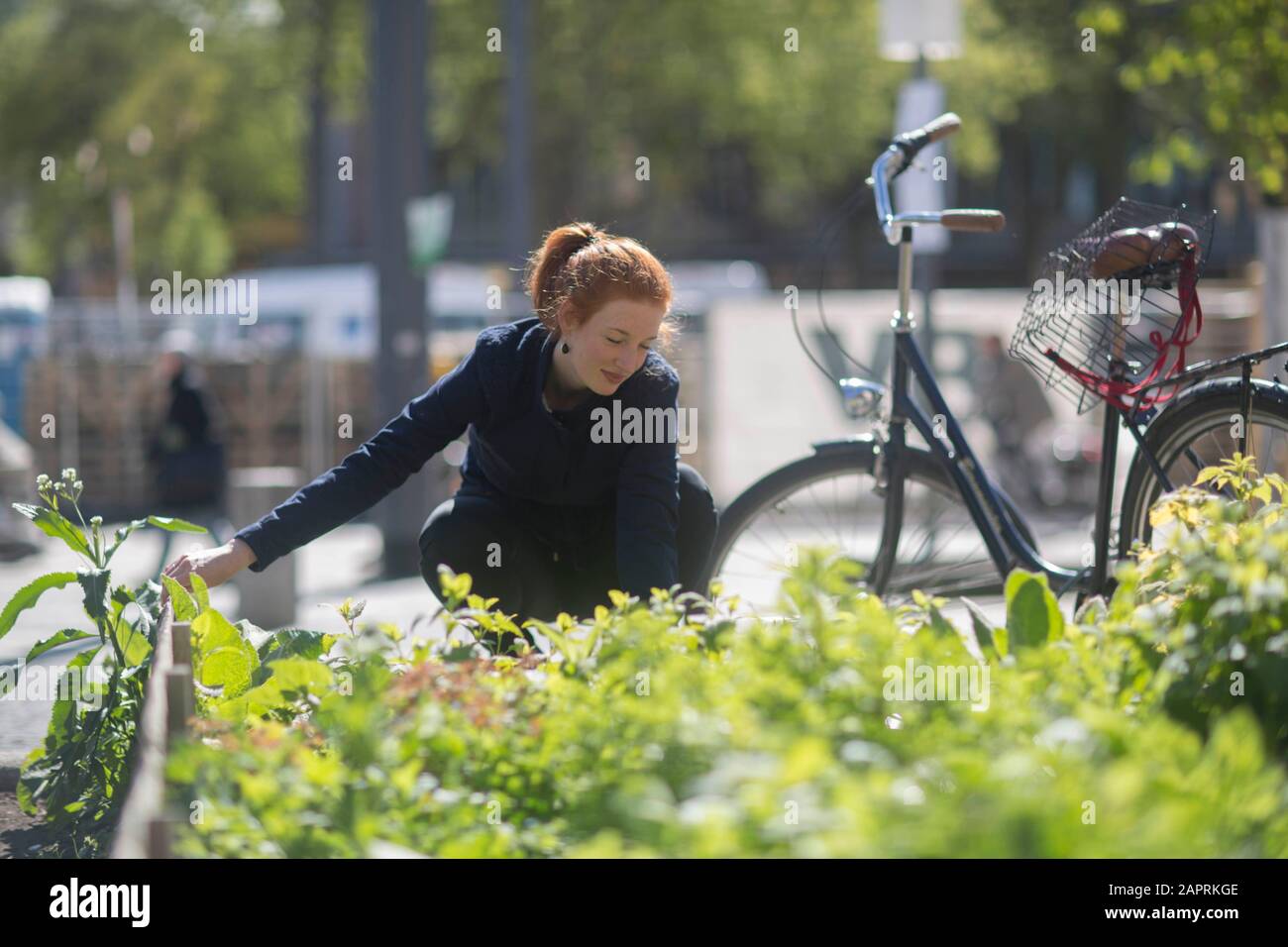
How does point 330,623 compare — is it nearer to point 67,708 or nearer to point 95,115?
point 67,708

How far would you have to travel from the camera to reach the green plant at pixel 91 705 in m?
3.21

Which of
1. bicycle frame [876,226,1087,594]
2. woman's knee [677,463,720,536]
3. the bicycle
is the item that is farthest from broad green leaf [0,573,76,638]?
bicycle frame [876,226,1087,594]

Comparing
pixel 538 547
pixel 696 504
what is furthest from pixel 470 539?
pixel 696 504

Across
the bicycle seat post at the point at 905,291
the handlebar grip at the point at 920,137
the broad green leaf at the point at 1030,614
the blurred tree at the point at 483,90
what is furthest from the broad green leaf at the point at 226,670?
the blurred tree at the point at 483,90

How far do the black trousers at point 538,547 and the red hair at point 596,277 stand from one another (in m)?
0.44

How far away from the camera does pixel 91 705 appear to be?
10.9 ft

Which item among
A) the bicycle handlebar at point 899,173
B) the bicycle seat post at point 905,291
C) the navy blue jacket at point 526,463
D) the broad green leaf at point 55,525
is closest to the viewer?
the broad green leaf at point 55,525

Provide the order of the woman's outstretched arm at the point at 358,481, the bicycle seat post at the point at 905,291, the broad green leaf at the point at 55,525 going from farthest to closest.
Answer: the bicycle seat post at the point at 905,291 < the woman's outstretched arm at the point at 358,481 < the broad green leaf at the point at 55,525

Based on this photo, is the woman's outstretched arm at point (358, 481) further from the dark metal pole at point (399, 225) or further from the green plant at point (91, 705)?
the dark metal pole at point (399, 225)

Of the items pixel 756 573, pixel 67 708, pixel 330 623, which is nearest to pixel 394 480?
pixel 67 708

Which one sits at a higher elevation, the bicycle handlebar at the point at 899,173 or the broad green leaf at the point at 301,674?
the bicycle handlebar at the point at 899,173

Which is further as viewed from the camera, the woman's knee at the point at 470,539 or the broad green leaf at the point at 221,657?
the woman's knee at the point at 470,539

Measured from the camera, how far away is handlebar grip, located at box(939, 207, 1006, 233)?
4273 millimetres
